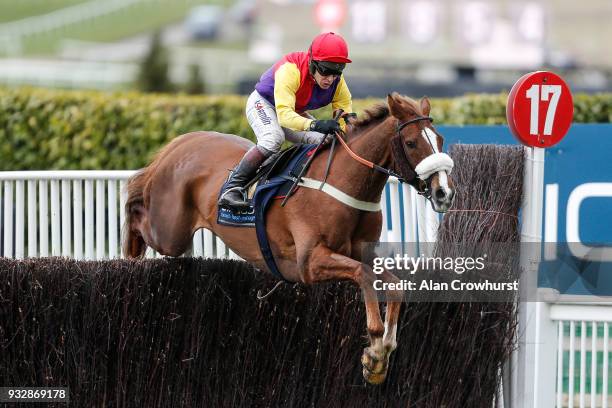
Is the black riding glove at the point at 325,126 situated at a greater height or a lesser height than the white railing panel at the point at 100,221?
greater

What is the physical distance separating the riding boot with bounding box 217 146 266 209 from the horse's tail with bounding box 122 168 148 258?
4.05 feet

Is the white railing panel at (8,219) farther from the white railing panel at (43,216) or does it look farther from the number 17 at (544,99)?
the number 17 at (544,99)

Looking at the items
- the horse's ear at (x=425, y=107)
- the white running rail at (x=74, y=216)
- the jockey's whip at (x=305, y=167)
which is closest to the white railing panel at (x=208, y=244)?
the white running rail at (x=74, y=216)

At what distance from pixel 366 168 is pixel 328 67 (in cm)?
56

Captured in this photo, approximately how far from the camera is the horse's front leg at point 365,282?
561 cm

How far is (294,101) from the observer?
6184 mm

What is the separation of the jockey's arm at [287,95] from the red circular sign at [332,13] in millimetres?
17107

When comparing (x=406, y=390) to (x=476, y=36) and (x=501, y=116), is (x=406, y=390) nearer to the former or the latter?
(x=501, y=116)

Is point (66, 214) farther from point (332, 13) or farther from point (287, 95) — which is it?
point (332, 13)

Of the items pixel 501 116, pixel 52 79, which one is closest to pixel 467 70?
pixel 52 79

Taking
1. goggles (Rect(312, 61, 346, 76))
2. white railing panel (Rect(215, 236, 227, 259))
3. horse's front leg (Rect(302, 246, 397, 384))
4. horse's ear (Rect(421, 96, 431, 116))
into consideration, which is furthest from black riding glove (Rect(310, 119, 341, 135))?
white railing panel (Rect(215, 236, 227, 259))

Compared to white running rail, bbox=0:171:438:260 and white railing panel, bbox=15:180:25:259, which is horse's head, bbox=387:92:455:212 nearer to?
white running rail, bbox=0:171:438:260

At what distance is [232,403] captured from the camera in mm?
6289

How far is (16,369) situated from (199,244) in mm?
2063
